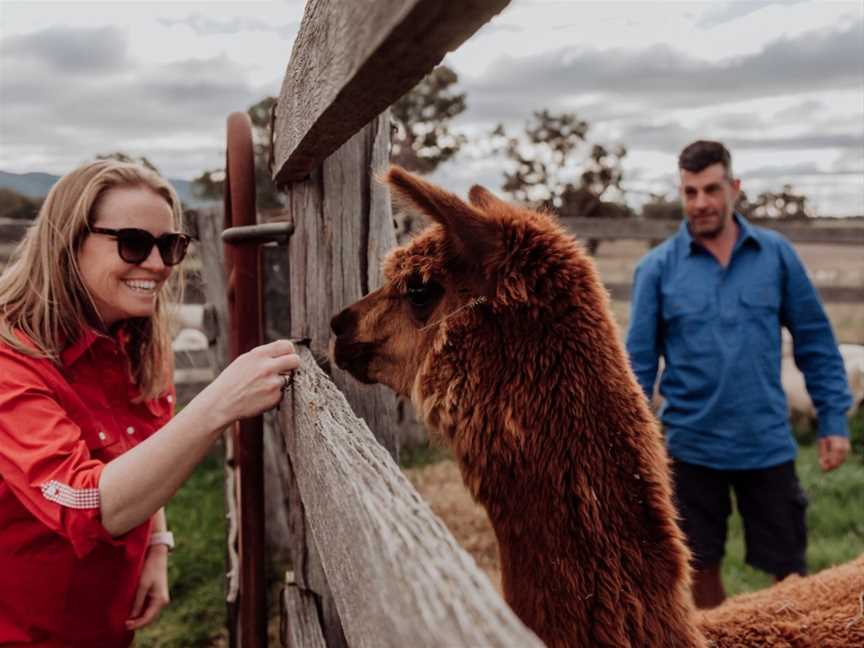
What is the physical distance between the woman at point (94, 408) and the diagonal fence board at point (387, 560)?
402 millimetres

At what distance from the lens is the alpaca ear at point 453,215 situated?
1493mm

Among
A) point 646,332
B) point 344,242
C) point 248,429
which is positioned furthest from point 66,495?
point 646,332

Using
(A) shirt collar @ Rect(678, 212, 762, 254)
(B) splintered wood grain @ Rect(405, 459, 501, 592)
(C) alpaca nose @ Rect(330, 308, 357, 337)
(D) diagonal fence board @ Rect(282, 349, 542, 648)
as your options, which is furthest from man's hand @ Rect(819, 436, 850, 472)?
(D) diagonal fence board @ Rect(282, 349, 542, 648)

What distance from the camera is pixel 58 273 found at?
5.85ft

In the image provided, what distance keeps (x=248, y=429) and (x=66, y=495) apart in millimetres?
639

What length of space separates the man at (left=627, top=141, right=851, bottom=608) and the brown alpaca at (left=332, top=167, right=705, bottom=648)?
5.83ft

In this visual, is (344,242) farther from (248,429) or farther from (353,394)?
(248,429)

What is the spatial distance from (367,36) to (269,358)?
0.85 m

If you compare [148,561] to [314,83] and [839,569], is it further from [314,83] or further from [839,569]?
[839,569]

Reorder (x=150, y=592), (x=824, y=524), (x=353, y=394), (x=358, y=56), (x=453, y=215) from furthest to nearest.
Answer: (x=824, y=524)
(x=150, y=592)
(x=353, y=394)
(x=453, y=215)
(x=358, y=56)

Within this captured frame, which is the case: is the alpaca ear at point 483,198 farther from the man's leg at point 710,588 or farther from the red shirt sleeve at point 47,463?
the man's leg at point 710,588

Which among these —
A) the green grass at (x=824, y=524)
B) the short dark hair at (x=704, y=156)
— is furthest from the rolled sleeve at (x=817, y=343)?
the green grass at (x=824, y=524)

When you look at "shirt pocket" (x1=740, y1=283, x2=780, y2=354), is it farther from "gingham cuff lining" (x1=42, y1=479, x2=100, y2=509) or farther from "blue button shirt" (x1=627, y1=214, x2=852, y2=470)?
"gingham cuff lining" (x1=42, y1=479, x2=100, y2=509)

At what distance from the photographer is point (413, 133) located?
23.9 m
